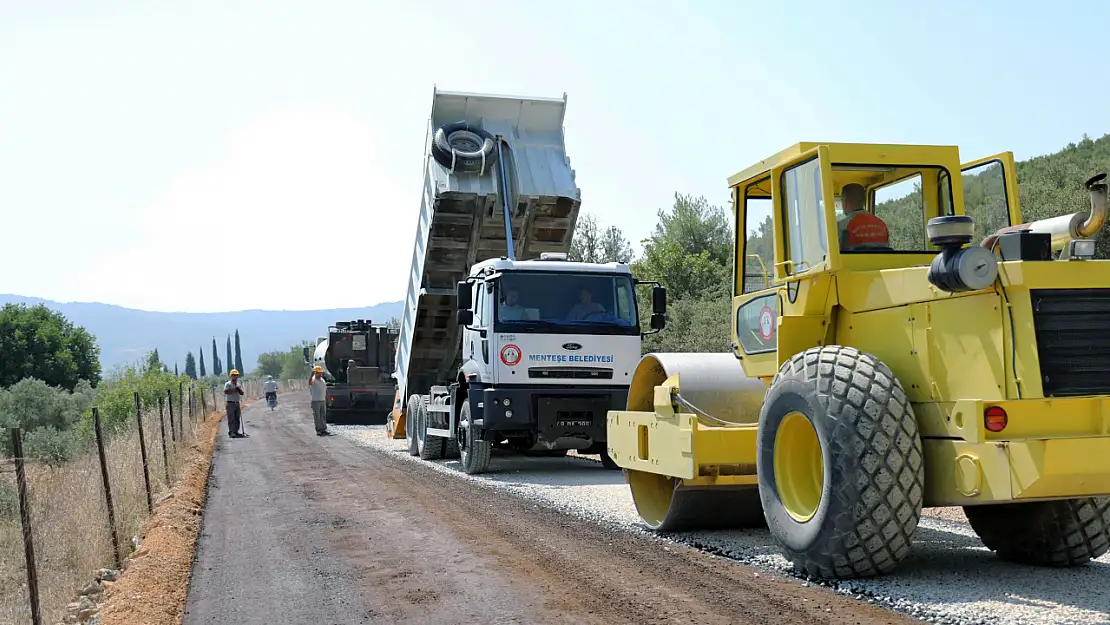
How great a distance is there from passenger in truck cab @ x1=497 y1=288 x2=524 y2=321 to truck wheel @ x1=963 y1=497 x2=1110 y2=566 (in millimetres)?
8062

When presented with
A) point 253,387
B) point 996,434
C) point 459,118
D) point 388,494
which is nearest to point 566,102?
point 459,118

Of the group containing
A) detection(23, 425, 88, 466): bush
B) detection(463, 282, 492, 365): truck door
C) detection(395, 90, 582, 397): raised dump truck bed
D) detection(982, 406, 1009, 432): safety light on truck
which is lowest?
detection(23, 425, 88, 466): bush

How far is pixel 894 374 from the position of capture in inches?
245

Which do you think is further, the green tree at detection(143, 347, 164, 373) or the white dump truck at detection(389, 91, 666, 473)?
the green tree at detection(143, 347, 164, 373)

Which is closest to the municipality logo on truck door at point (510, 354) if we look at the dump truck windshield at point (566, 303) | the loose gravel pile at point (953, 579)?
the dump truck windshield at point (566, 303)

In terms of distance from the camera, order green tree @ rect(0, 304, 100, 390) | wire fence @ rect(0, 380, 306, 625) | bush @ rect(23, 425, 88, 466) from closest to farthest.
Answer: wire fence @ rect(0, 380, 306, 625), bush @ rect(23, 425, 88, 466), green tree @ rect(0, 304, 100, 390)

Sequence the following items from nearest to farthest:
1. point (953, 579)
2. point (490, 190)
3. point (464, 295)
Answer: point (953, 579) < point (464, 295) < point (490, 190)

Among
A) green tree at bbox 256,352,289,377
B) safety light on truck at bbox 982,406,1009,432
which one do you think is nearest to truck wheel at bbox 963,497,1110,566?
safety light on truck at bbox 982,406,1009,432

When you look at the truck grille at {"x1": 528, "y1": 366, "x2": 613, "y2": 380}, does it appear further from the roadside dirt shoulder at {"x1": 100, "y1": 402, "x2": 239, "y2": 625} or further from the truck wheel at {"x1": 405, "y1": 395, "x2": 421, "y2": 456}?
the truck wheel at {"x1": 405, "y1": 395, "x2": 421, "y2": 456}

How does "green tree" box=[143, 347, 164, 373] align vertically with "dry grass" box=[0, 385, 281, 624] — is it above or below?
above

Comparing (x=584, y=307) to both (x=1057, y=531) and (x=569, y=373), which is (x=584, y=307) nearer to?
(x=569, y=373)

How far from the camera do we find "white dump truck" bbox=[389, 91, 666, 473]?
45.3 ft

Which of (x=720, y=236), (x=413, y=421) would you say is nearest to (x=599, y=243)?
(x=720, y=236)

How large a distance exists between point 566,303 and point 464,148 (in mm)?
3223
